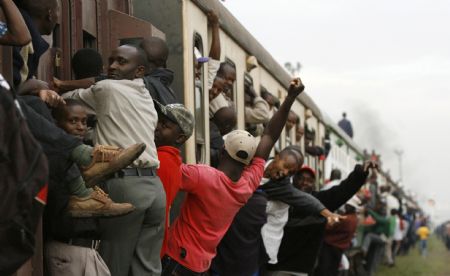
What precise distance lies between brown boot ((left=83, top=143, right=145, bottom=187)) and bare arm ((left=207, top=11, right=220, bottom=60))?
4.06 meters

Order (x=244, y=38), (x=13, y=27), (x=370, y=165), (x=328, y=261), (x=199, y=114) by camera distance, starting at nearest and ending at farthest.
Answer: (x=13, y=27) → (x=199, y=114) → (x=370, y=165) → (x=244, y=38) → (x=328, y=261)

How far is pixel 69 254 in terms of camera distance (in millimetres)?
5965

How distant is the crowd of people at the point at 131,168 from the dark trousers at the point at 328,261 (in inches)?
142

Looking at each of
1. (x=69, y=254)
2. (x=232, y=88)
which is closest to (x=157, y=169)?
(x=69, y=254)

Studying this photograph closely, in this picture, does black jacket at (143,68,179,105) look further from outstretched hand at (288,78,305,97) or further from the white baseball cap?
outstretched hand at (288,78,305,97)

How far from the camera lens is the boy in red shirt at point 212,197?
7.61 m

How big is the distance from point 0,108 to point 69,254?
2028 mm

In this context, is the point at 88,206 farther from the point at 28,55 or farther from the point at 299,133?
the point at 299,133

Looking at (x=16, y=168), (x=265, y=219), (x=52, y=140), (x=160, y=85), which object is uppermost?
(x=160, y=85)

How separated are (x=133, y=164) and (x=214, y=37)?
11.0 feet

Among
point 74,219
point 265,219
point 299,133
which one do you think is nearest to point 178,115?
point 74,219

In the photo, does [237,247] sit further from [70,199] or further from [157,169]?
[70,199]

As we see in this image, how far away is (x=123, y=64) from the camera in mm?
6516

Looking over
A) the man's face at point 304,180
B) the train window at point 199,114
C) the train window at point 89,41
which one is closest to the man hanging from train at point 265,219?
the train window at point 199,114
